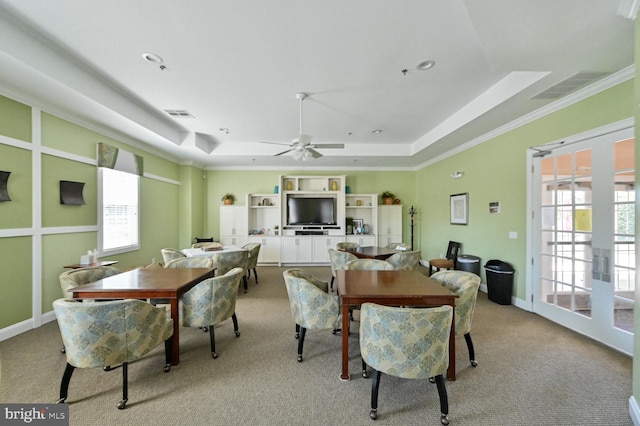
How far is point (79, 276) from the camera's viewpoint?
282 cm

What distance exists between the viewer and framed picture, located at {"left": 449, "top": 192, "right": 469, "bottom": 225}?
5.30m

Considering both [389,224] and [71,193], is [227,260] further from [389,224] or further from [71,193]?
[389,224]

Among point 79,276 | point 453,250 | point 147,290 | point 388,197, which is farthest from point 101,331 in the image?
point 388,197

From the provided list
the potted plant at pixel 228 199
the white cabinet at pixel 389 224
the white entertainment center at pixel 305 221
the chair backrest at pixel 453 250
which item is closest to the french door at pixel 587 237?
the chair backrest at pixel 453 250

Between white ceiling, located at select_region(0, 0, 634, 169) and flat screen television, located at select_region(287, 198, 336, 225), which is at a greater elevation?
white ceiling, located at select_region(0, 0, 634, 169)

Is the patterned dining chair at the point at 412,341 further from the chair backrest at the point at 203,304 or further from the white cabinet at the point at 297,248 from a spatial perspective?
the white cabinet at the point at 297,248

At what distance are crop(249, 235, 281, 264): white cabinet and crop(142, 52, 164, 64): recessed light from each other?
16.1 ft

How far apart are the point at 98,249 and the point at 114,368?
263 cm

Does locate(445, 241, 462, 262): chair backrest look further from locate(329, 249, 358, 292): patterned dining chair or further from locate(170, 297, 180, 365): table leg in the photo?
locate(170, 297, 180, 365): table leg

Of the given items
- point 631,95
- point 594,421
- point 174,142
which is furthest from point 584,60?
point 174,142

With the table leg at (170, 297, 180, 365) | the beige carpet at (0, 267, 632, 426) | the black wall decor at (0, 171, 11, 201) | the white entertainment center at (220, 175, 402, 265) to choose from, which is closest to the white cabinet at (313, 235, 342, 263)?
the white entertainment center at (220, 175, 402, 265)

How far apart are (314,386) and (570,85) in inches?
167

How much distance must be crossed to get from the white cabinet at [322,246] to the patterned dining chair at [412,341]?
531cm

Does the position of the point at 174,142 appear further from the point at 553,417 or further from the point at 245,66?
the point at 553,417
